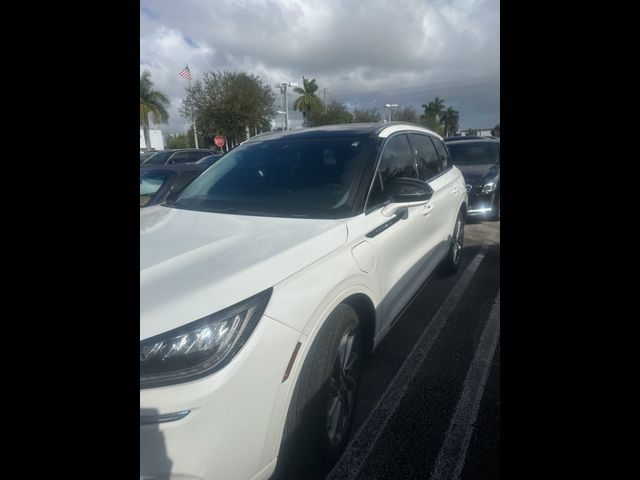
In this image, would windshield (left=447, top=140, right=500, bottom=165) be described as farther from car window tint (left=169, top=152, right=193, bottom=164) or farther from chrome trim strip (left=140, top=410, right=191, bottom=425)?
car window tint (left=169, top=152, right=193, bottom=164)

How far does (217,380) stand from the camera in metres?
1.29

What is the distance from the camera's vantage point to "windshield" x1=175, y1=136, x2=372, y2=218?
240 cm

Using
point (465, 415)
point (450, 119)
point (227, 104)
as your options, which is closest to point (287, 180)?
point (465, 415)

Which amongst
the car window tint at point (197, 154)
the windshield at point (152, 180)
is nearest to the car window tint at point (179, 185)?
the windshield at point (152, 180)

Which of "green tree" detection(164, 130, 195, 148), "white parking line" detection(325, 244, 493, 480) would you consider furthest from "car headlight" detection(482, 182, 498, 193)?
"green tree" detection(164, 130, 195, 148)

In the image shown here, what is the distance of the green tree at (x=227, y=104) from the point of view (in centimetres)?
2420

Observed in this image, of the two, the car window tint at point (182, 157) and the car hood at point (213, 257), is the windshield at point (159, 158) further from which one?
the car hood at point (213, 257)

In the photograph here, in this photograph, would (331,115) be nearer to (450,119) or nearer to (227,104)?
(227,104)

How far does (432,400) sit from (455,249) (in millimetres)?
2595

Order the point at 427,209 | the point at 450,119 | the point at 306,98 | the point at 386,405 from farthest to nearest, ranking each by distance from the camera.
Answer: the point at 450,119, the point at 306,98, the point at 427,209, the point at 386,405

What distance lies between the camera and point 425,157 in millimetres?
4012
